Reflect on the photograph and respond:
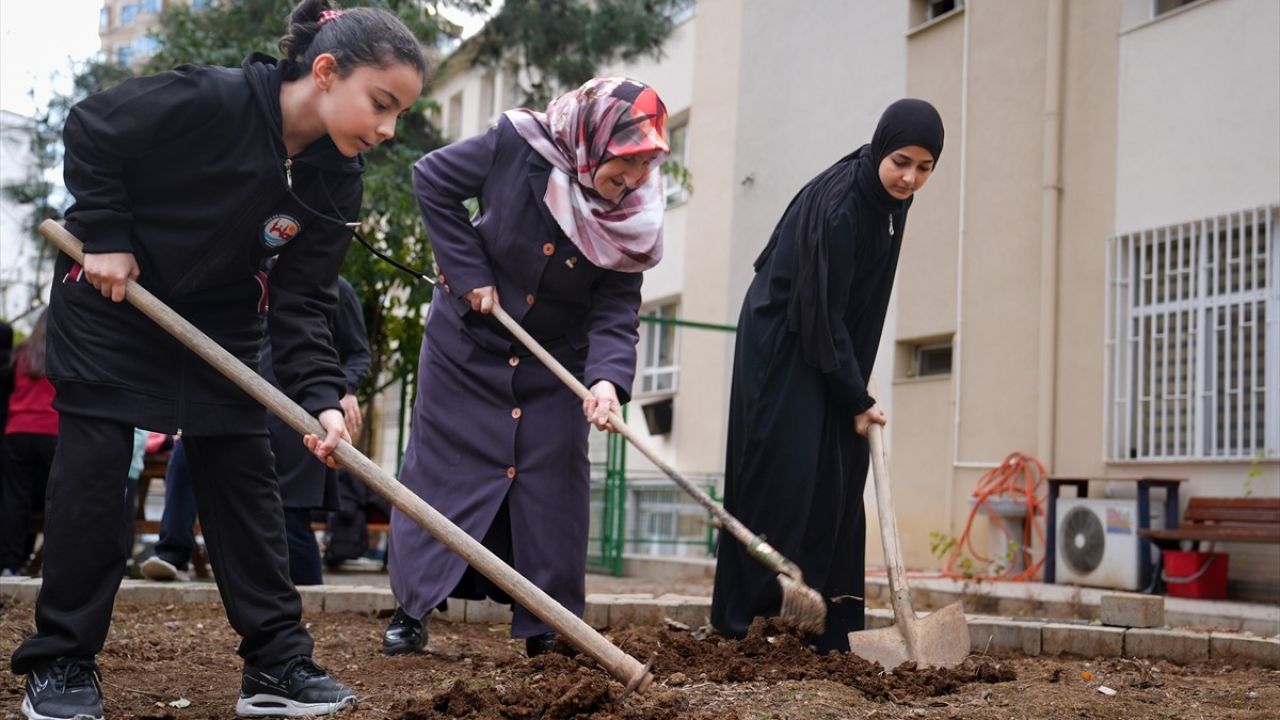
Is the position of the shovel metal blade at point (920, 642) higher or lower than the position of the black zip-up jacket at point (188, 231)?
lower

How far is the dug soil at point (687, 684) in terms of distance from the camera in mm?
3443

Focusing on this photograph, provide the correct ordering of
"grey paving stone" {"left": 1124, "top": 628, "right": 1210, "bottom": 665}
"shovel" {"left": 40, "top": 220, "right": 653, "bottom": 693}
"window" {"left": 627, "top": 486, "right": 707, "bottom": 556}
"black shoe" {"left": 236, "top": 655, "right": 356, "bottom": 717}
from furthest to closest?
"window" {"left": 627, "top": 486, "right": 707, "bottom": 556} < "grey paving stone" {"left": 1124, "top": 628, "right": 1210, "bottom": 665} < "black shoe" {"left": 236, "top": 655, "right": 356, "bottom": 717} < "shovel" {"left": 40, "top": 220, "right": 653, "bottom": 693}

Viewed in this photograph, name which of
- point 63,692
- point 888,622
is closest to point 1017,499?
point 888,622

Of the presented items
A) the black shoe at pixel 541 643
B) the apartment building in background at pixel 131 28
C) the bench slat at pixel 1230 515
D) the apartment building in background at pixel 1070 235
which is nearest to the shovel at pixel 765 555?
the black shoe at pixel 541 643

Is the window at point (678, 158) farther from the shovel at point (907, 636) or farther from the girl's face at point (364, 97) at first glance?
the girl's face at point (364, 97)

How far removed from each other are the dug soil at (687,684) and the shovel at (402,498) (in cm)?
8

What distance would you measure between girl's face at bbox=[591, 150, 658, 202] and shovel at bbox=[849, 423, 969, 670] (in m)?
1.33

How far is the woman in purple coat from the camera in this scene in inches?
187

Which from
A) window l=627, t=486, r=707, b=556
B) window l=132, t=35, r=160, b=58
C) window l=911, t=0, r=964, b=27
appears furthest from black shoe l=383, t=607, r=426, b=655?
window l=132, t=35, r=160, b=58

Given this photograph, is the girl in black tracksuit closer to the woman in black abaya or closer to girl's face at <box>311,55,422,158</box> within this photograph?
girl's face at <box>311,55,422,158</box>

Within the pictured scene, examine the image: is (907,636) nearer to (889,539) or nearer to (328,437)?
(889,539)

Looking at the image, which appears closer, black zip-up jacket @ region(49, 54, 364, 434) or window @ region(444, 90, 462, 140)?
black zip-up jacket @ region(49, 54, 364, 434)

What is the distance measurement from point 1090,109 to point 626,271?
6.98 metres

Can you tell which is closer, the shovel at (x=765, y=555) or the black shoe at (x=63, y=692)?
the black shoe at (x=63, y=692)
